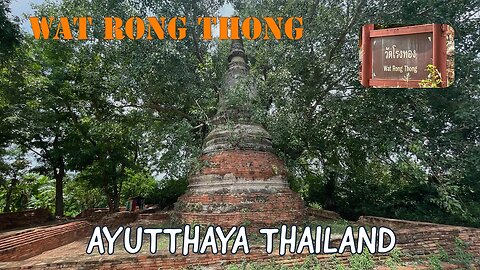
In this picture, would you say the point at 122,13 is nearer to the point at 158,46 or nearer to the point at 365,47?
the point at 158,46

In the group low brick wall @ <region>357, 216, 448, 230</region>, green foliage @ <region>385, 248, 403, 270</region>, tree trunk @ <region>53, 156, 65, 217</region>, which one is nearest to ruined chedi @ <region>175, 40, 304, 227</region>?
low brick wall @ <region>357, 216, 448, 230</region>

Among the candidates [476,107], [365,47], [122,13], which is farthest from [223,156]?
[476,107]

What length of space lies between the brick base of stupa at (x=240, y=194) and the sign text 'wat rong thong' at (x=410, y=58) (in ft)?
13.1

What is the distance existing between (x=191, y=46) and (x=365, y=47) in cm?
739

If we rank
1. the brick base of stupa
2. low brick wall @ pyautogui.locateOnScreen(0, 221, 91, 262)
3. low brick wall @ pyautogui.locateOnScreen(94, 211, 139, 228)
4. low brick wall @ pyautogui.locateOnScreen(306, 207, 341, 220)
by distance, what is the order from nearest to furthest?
low brick wall @ pyautogui.locateOnScreen(0, 221, 91, 262) < the brick base of stupa < low brick wall @ pyautogui.locateOnScreen(306, 207, 341, 220) < low brick wall @ pyautogui.locateOnScreen(94, 211, 139, 228)

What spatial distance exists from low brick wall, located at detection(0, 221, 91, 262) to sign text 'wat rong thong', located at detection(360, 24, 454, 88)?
7212 mm

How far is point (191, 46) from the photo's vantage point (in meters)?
11.1

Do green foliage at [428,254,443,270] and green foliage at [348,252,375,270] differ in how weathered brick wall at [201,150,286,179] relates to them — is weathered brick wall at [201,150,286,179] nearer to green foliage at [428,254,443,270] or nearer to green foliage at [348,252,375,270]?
green foliage at [348,252,375,270]

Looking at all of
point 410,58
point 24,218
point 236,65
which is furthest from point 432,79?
point 24,218

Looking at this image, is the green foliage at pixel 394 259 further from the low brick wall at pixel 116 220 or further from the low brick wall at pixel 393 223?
the low brick wall at pixel 116 220

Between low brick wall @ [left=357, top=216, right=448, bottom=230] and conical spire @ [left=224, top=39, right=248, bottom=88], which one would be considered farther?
conical spire @ [left=224, top=39, right=248, bottom=88]

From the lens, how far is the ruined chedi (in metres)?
7.41

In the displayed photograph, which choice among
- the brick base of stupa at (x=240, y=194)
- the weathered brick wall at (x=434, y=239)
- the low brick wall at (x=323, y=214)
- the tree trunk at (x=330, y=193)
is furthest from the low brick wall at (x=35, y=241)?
the tree trunk at (x=330, y=193)

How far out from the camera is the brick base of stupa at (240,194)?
7.35 m
